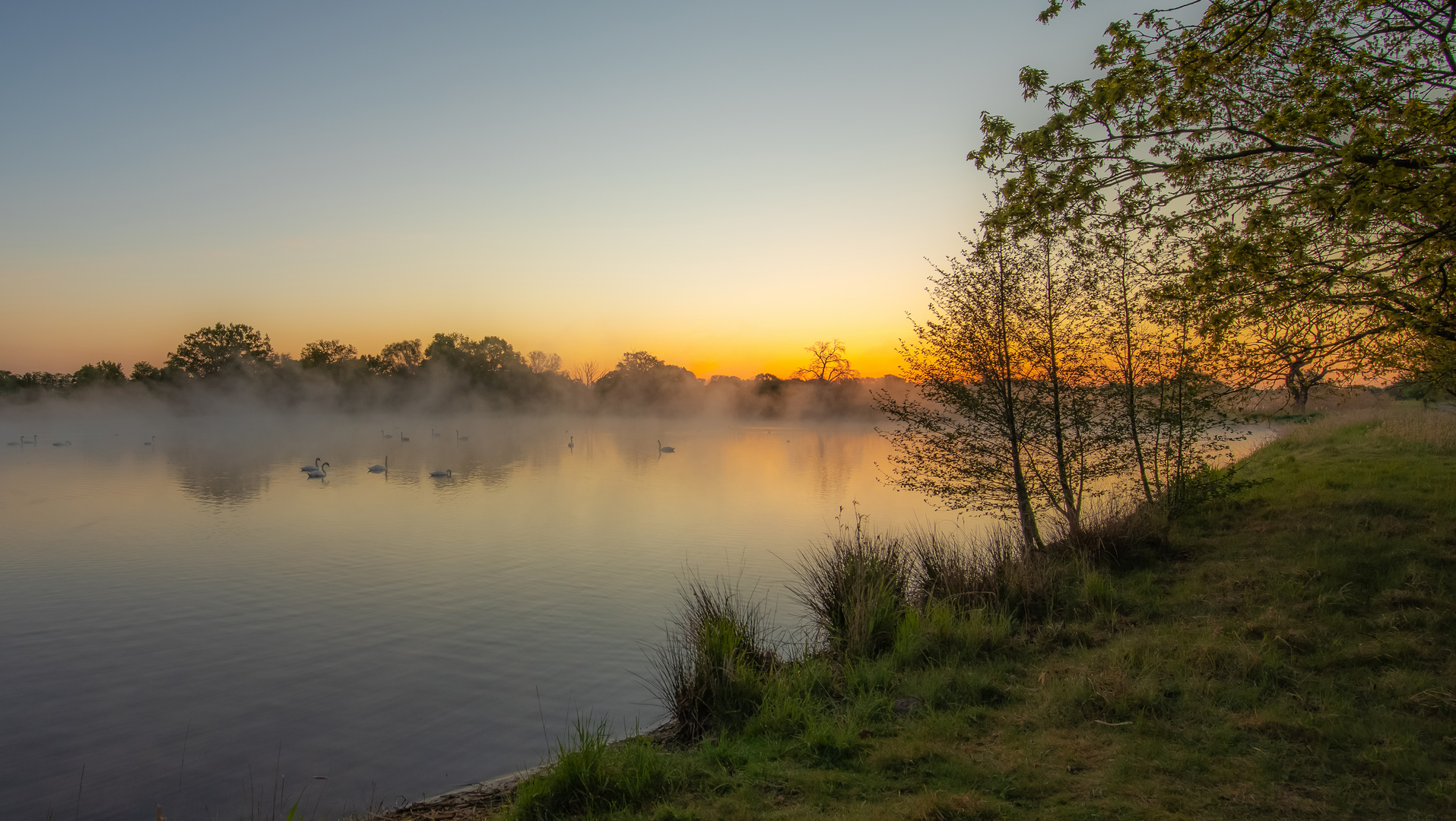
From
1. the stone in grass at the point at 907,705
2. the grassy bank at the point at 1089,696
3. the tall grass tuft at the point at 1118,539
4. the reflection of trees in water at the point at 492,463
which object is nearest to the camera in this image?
the grassy bank at the point at 1089,696

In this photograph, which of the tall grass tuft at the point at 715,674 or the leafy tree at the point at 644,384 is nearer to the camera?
the tall grass tuft at the point at 715,674

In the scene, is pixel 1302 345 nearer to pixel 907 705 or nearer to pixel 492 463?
pixel 907 705

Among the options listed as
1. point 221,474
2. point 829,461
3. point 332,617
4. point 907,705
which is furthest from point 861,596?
point 829,461

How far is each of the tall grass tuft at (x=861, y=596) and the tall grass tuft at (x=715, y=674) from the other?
1.14 meters

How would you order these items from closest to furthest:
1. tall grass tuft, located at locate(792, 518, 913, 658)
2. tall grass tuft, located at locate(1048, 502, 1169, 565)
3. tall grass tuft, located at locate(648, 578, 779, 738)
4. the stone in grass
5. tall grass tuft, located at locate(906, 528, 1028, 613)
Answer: the stone in grass < tall grass tuft, located at locate(648, 578, 779, 738) < tall grass tuft, located at locate(792, 518, 913, 658) < tall grass tuft, located at locate(906, 528, 1028, 613) < tall grass tuft, located at locate(1048, 502, 1169, 565)

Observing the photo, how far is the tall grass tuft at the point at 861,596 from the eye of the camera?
9477 mm

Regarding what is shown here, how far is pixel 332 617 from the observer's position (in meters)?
13.4

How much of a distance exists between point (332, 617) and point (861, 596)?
32.8 feet

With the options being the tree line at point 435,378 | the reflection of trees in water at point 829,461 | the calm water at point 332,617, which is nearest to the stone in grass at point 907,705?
the calm water at point 332,617

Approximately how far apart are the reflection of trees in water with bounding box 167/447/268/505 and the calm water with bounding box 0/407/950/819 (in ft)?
1.26

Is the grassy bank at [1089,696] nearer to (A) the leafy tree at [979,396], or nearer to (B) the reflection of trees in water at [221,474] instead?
(A) the leafy tree at [979,396]

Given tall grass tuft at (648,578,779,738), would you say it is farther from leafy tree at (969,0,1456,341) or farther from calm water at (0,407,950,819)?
leafy tree at (969,0,1456,341)

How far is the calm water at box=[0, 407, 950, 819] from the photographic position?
7949 millimetres

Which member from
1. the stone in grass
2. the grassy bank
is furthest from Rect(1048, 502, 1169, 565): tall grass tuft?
the stone in grass
